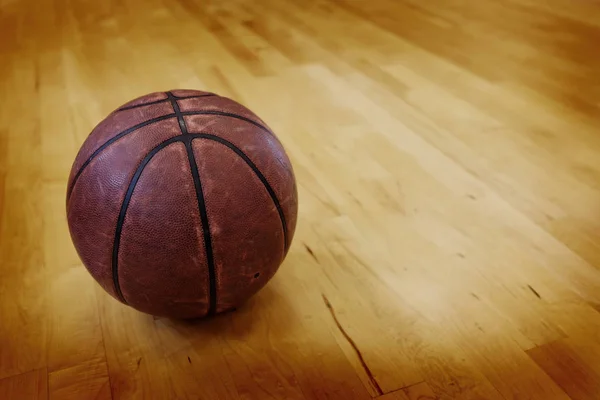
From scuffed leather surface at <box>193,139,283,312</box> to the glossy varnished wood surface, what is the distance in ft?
0.78

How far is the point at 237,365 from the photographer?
140 cm

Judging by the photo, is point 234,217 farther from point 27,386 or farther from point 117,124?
point 27,386

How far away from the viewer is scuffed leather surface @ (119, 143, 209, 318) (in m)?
1.23

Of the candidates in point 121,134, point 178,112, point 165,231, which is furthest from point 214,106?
point 165,231

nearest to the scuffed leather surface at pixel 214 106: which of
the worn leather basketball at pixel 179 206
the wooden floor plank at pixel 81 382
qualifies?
the worn leather basketball at pixel 179 206

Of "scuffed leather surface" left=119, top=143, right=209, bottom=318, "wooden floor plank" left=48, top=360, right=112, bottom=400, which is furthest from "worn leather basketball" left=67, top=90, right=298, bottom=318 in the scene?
"wooden floor plank" left=48, top=360, right=112, bottom=400

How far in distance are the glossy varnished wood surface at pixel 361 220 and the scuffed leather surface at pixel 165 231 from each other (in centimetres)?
25

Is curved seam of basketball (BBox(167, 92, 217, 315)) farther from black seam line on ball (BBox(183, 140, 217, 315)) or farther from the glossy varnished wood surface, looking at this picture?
the glossy varnished wood surface

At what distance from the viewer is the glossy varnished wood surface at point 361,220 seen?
139 centimetres

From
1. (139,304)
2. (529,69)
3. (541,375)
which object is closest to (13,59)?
(139,304)

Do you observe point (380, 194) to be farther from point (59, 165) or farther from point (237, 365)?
point (59, 165)

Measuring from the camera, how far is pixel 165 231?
48.4 inches

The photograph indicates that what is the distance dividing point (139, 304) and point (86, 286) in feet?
1.16

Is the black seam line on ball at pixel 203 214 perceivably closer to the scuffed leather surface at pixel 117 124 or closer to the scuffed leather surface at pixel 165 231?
the scuffed leather surface at pixel 165 231
